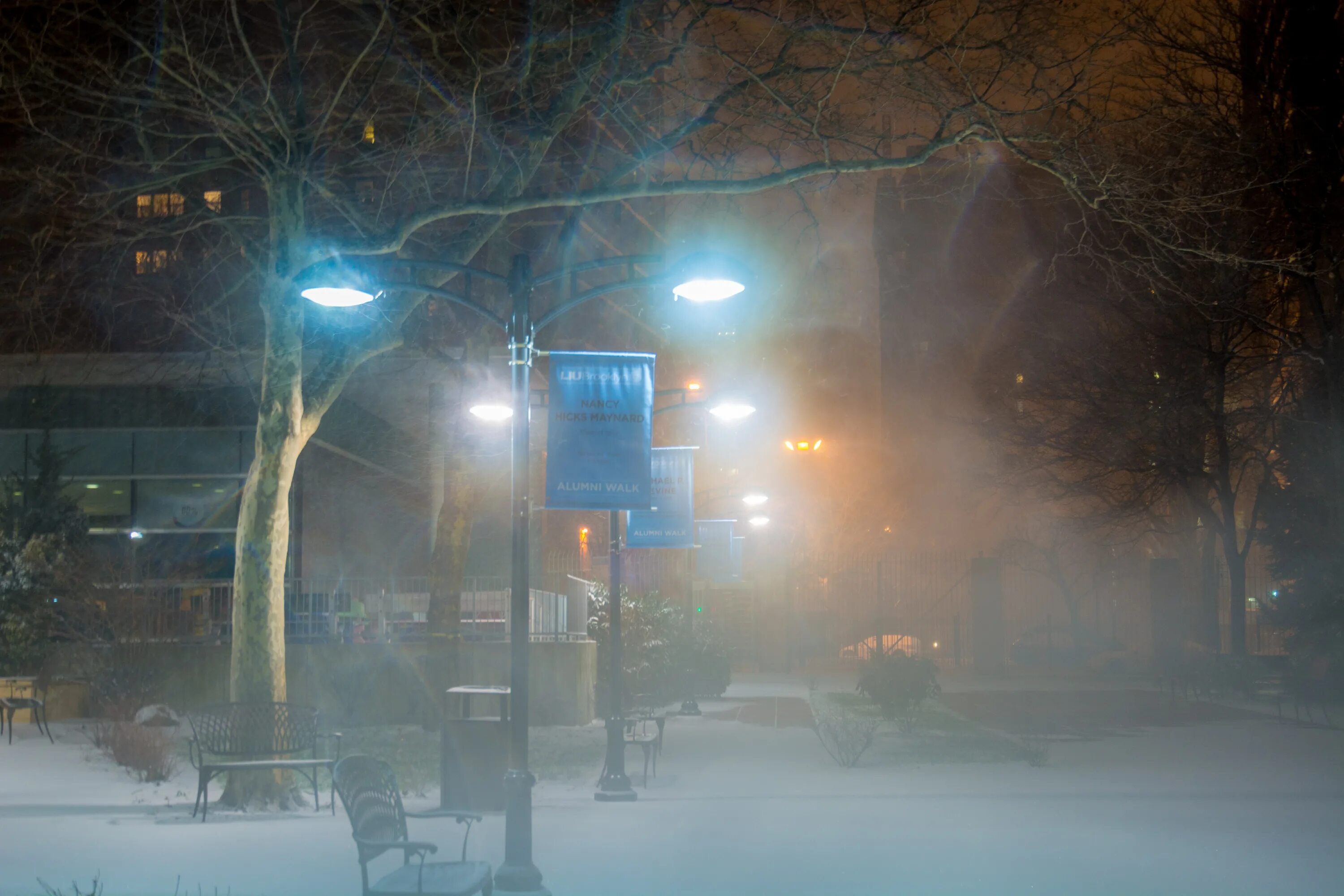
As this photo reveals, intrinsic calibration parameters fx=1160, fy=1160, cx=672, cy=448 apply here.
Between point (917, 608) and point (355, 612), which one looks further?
point (917, 608)

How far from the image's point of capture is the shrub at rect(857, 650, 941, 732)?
1972cm

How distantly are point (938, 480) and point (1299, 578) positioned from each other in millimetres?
31912

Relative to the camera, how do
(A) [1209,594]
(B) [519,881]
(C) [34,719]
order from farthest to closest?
(A) [1209,594] → (C) [34,719] → (B) [519,881]

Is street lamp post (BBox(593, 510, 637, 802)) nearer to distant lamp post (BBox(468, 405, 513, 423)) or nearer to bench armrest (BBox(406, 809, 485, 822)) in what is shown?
distant lamp post (BBox(468, 405, 513, 423))

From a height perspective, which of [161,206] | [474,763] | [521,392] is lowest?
[474,763]

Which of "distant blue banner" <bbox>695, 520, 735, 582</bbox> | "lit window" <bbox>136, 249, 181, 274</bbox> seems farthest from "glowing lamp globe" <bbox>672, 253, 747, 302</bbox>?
"distant blue banner" <bbox>695, 520, 735, 582</bbox>

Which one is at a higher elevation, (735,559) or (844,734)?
(735,559)

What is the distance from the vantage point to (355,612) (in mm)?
21875

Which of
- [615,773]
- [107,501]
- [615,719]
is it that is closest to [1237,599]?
[615,719]

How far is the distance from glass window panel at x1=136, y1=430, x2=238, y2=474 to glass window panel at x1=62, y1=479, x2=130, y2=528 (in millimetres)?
654

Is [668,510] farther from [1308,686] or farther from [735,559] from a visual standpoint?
[1308,686]

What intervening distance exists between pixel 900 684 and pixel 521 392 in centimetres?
1259

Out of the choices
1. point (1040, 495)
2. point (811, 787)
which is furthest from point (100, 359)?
point (1040, 495)

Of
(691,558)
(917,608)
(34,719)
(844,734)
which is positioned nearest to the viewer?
(844,734)
